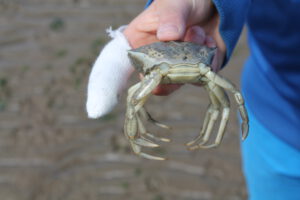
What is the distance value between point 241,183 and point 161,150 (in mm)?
646

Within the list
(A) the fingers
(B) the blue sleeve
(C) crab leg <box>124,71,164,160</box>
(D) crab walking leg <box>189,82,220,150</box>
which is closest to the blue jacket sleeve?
(B) the blue sleeve

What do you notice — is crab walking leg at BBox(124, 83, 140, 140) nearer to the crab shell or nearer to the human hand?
the crab shell

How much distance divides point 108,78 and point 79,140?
5.96 feet

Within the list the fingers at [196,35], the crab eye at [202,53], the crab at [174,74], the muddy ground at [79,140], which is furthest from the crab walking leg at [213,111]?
the muddy ground at [79,140]

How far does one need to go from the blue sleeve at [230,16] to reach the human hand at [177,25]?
0.14 m

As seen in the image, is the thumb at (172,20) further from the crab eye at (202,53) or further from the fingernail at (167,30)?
the crab eye at (202,53)

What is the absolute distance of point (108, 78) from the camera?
194cm

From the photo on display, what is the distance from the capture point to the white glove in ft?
6.17

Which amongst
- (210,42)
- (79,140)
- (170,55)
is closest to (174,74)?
(170,55)

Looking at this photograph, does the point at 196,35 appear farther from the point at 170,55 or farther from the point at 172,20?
the point at 170,55

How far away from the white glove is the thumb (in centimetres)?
26

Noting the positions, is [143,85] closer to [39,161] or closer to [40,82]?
[39,161]

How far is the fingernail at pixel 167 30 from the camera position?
5.77ft

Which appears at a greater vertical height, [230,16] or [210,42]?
[230,16]
